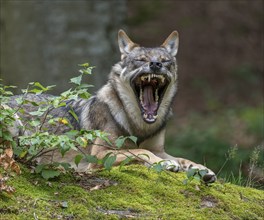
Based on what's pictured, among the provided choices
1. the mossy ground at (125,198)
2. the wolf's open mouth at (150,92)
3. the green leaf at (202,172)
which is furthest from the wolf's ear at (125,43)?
the green leaf at (202,172)

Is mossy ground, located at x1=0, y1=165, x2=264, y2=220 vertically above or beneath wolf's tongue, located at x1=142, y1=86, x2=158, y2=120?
beneath

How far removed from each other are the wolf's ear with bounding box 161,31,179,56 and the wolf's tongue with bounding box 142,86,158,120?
580mm

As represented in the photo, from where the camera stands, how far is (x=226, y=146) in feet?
44.4

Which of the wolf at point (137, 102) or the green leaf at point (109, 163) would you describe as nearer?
the green leaf at point (109, 163)

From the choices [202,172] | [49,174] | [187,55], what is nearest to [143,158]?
[202,172]

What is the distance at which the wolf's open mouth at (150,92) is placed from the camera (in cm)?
712

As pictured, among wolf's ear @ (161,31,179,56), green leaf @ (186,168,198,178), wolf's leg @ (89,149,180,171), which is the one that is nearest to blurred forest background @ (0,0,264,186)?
wolf's leg @ (89,149,180,171)

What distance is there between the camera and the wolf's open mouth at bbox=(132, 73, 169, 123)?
712 cm

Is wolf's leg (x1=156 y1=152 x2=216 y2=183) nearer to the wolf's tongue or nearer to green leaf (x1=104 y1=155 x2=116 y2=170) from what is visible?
the wolf's tongue

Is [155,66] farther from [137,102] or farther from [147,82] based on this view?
[137,102]

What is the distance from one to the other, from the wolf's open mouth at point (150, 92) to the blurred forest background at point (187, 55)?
85 centimetres

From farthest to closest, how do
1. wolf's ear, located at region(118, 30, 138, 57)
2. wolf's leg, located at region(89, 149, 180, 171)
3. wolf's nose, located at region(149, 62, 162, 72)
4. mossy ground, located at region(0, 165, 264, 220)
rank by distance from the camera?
wolf's ear, located at region(118, 30, 138, 57)
wolf's nose, located at region(149, 62, 162, 72)
wolf's leg, located at region(89, 149, 180, 171)
mossy ground, located at region(0, 165, 264, 220)

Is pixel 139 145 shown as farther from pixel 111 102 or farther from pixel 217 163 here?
pixel 217 163

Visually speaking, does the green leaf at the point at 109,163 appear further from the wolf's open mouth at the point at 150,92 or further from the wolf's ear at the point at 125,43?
the wolf's ear at the point at 125,43
